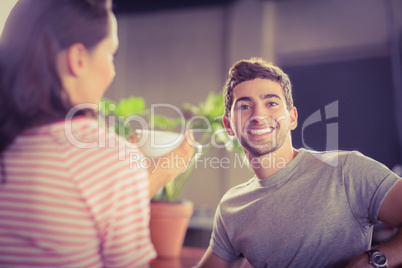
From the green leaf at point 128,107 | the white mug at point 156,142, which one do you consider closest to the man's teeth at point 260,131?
the white mug at point 156,142

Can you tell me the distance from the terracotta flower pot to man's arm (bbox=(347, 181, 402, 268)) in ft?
2.12

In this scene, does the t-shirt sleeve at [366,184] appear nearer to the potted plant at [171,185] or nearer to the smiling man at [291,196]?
the smiling man at [291,196]

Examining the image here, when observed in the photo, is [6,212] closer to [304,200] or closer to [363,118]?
[304,200]

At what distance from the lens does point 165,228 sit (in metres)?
1.24

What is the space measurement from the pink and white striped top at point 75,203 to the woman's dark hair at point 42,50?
4 cm

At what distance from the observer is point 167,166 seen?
76cm

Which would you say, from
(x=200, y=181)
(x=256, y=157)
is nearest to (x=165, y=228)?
(x=256, y=157)

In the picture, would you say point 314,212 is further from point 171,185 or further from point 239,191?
point 171,185

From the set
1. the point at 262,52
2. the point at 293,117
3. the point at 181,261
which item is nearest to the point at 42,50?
the point at 293,117

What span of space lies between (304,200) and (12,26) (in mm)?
640

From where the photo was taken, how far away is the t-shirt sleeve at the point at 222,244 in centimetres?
90

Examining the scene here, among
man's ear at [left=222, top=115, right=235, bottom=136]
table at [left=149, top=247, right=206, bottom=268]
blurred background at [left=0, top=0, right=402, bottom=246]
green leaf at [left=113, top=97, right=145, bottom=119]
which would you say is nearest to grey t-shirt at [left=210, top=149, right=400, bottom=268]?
man's ear at [left=222, top=115, right=235, bottom=136]

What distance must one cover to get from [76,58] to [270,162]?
482 mm

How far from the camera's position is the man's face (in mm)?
807
